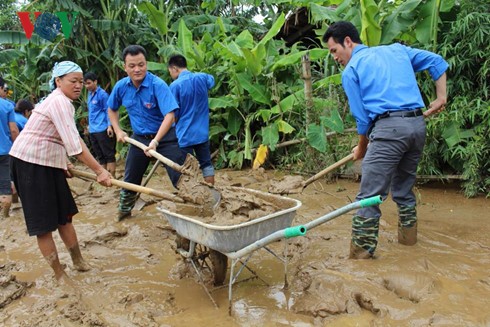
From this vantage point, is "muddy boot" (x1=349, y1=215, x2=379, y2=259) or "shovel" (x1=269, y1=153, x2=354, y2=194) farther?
"shovel" (x1=269, y1=153, x2=354, y2=194)

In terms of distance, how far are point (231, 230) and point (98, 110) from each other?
17.6 ft

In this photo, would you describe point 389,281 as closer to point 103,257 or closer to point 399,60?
point 399,60

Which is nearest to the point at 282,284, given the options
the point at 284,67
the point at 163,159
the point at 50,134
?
the point at 163,159

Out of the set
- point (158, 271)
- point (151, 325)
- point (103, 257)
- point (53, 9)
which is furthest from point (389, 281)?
point (53, 9)

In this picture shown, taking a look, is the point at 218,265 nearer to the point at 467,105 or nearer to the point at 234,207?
the point at 234,207

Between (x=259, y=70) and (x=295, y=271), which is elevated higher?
(x=259, y=70)

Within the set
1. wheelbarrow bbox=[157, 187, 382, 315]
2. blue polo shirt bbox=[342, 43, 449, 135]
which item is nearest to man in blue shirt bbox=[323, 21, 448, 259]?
blue polo shirt bbox=[342, 43, 449, 135]

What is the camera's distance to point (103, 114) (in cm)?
718

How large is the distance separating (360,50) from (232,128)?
465 cm

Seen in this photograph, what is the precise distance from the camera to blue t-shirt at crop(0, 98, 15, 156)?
17.0 feet

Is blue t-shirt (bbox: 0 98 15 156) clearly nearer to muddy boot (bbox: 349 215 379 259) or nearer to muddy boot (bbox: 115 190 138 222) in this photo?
muddy boot (bbox: 115 190 138 222)

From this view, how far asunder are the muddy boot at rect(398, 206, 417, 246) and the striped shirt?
282 cm

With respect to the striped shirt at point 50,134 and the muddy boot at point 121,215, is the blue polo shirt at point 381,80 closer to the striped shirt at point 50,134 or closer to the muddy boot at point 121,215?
the striped shirt at point 50,134

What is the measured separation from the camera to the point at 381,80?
10.6 feet
